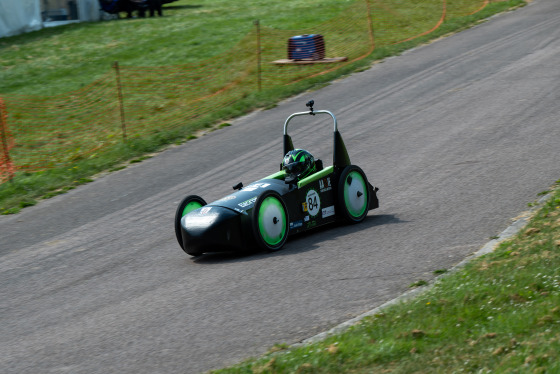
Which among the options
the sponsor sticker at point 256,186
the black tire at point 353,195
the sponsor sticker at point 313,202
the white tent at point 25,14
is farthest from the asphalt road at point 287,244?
the white tent at point 25,14

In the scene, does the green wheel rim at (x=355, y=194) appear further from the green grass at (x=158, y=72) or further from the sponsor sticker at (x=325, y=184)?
the green grass at (x=158, y=72)

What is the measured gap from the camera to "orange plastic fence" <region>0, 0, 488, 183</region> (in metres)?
18.7

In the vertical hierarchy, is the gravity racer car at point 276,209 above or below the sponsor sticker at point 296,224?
above

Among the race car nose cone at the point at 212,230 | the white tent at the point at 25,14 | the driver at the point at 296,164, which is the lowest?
the race car nose cone at the point at 212,230

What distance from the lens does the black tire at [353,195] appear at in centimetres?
1066

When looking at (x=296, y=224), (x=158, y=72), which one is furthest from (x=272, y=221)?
(x=158, y=72)

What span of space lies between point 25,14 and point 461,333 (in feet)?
101

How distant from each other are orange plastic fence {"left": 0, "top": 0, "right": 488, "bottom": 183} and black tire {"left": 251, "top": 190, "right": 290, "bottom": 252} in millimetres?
7947

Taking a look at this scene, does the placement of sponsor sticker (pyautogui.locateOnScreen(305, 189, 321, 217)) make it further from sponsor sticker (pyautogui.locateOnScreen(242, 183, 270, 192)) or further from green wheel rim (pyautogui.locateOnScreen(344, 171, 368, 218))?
sponsor sticker (pyautogui.locateOnScreen(242, 183, 270, 192))

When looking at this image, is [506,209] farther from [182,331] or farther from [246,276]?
[182,331]

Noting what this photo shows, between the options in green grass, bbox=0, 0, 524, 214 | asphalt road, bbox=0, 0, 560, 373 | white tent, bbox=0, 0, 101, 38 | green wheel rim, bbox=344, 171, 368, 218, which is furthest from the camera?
white tent, bbox=0, 0, 101, 38

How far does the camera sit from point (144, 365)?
6754 millimetres

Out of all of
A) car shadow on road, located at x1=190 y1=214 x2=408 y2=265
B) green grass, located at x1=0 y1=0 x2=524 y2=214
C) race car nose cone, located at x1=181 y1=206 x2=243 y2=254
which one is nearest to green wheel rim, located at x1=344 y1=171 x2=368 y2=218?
car shadow on road, located at x1=190 y1=214 x2=408 y2=265

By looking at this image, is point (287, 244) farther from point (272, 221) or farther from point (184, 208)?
point (184, 208)
